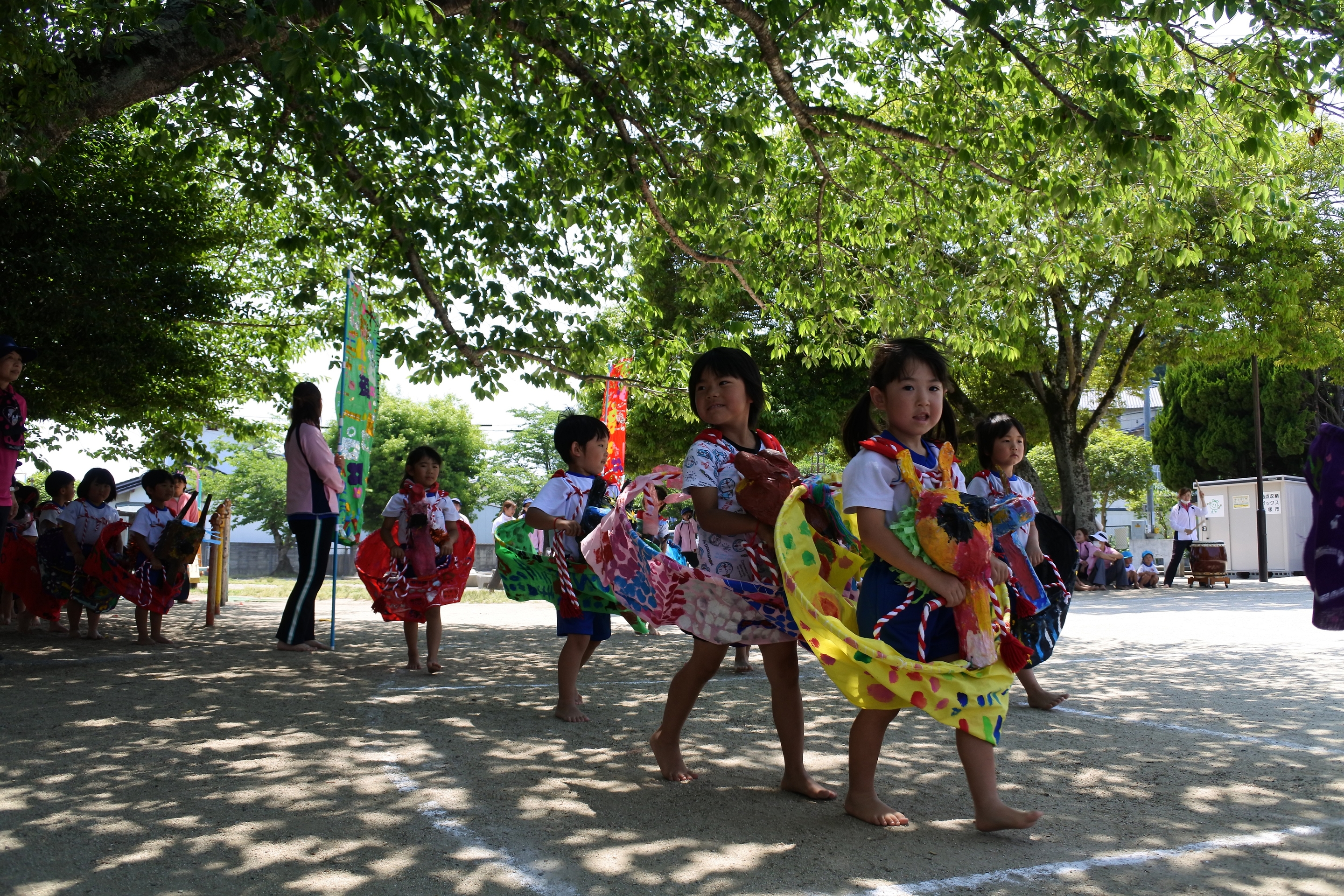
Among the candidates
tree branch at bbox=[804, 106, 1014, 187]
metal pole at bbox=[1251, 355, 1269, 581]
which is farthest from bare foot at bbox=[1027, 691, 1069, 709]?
metal pole at bbox=[1251, 355, 1269, 581]

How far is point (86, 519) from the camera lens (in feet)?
30.5

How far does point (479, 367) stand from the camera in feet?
31.4

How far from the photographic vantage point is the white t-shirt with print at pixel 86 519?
30.3ft

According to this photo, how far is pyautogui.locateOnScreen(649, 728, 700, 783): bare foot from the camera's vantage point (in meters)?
4.06

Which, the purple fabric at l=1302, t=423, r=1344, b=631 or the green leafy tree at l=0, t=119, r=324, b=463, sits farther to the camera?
the green leafy tree at l=0, t=119, r=324, b=463

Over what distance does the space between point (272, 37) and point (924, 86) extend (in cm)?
636

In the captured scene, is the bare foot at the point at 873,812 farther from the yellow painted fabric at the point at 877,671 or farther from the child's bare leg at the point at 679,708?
the child's bare leg at the point at 679,708

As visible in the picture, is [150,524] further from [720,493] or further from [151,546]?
[720,493]

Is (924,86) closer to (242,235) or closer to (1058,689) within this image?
(1058,689)

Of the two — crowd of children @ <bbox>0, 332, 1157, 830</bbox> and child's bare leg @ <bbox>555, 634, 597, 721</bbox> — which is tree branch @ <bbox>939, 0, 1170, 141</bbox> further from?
child's bare leg @ <bbox>555, 634, 597, 721</bbox>

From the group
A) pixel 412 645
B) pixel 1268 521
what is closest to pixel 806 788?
pixel 412 645

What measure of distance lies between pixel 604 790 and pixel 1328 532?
2.57 metres

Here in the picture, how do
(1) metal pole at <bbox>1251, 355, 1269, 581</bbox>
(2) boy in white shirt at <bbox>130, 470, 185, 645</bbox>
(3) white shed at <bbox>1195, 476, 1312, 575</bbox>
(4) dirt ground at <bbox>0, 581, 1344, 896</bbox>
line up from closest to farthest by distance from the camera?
1. (4) dirt ground at <bbox>0, 581, 1344, 896</bbox>
2. (2) boy in white shirt at <bbox>130, 470, 185, 645</bbox>
3. (1) metal pole at <bbox>1251, 355, 1269, 581</bbox>
4. (3) white shed at <bbox>1195, 476, 1312, 575</bbox>

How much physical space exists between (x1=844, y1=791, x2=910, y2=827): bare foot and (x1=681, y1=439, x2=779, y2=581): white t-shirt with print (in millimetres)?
854
